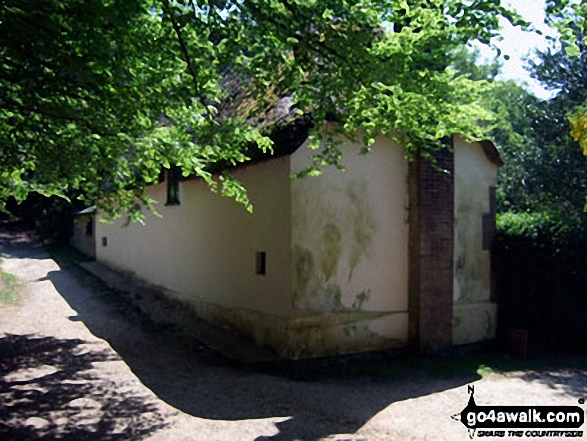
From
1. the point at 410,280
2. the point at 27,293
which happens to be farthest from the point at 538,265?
the point at 27,293

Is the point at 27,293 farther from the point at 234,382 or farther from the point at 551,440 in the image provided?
the point at 551,440

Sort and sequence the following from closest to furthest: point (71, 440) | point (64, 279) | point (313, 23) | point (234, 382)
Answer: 1. point (313, 23)
2. point (71, 440)
3. point (234, 382)
4. point (64, 279)

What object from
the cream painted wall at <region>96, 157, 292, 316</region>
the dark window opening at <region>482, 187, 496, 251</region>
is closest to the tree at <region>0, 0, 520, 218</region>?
the cream painted wall at <region>96, 157, 292, 316</region>

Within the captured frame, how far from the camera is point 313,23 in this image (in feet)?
15.3

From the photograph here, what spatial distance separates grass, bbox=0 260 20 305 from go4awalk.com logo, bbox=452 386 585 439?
38.3ft

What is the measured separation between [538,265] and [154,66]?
8.11 meters

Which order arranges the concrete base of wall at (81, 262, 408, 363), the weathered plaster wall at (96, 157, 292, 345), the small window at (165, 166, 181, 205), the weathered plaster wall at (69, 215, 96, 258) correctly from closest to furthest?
1. the concrete base of wall at (81, 262, 408, 363)
2. the weathered plaster wall at (96, 157, 292, 345)
3. the small window at (165, 166, 181, 205)
4. the weathered plaster wall at (69, 215, 96, 258)

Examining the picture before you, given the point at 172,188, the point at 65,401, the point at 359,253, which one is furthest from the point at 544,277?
the point at 172,188

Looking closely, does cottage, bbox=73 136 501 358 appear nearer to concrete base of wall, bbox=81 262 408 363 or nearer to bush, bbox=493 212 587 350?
concrete base of wall, bbox=81 262 408 363

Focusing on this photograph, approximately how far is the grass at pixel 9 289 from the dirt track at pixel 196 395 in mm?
3444

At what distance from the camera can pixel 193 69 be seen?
472 cm

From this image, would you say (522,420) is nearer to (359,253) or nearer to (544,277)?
(359,253)

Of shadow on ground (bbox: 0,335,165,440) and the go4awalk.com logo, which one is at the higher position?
shadow on ground (bbox: 0,335,165,440)

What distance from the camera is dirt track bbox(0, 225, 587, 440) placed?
5.55m
